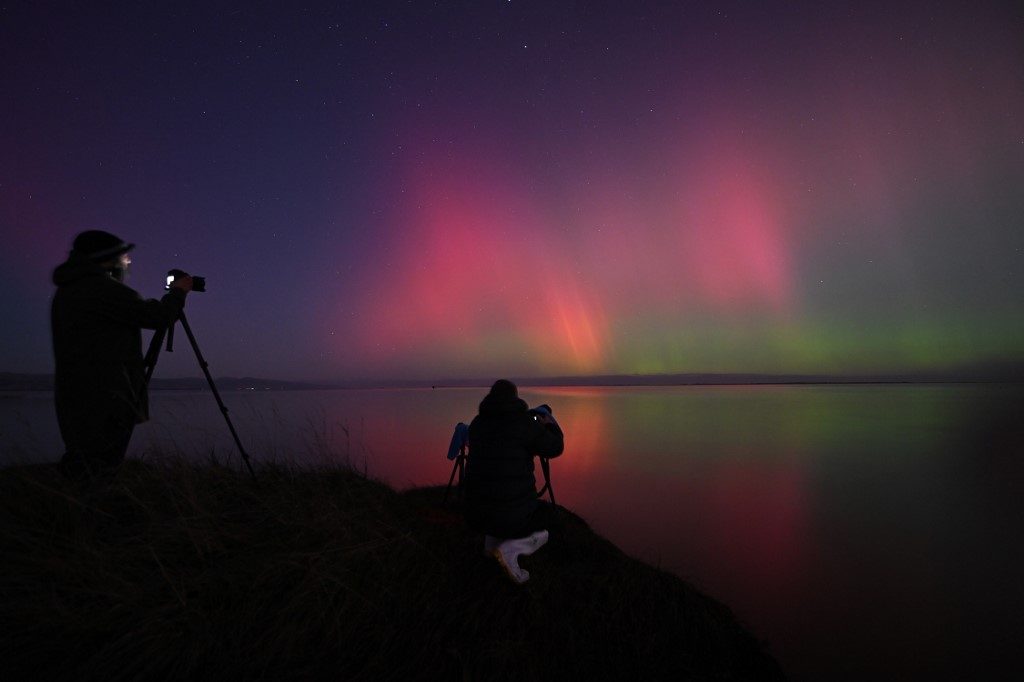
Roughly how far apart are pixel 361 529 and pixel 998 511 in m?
14.4

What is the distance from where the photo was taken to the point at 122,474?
3438 mm

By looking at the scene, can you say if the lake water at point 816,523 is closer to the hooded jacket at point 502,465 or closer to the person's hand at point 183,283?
the person's hand at point 183,283

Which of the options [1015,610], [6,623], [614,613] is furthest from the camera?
[1015,610]

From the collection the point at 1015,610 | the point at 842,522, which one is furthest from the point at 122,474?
the point at 842,522

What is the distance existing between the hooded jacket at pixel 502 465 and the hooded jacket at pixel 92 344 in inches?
99.0

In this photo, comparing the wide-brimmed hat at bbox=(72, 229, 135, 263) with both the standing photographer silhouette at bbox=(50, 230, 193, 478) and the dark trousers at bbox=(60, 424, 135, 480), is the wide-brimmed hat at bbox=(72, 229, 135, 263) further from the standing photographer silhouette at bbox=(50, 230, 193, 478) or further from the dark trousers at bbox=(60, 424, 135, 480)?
the dark trousers at bbox=(60, 424, 135, 480)

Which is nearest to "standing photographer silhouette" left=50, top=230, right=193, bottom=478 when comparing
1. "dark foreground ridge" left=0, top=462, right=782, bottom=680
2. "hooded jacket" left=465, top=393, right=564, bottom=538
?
"dark foreground ridge" left=0, top=462, right=782, bottom=680

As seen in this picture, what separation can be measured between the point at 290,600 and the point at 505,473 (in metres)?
1.62

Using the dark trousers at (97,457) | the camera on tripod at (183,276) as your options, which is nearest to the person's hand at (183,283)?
the camera on tripod at (183,276)

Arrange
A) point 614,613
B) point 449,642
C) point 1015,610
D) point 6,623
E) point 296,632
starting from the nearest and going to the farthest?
point 6,623 → point 296,632 → point 449,642 → point 614,613 → point 1015,610

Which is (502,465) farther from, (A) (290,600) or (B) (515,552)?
(A) (290,600)

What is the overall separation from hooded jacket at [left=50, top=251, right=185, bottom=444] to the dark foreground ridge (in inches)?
19.3

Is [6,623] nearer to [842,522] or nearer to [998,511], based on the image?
[842,522]

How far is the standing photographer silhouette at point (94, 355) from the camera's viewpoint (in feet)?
9.60
